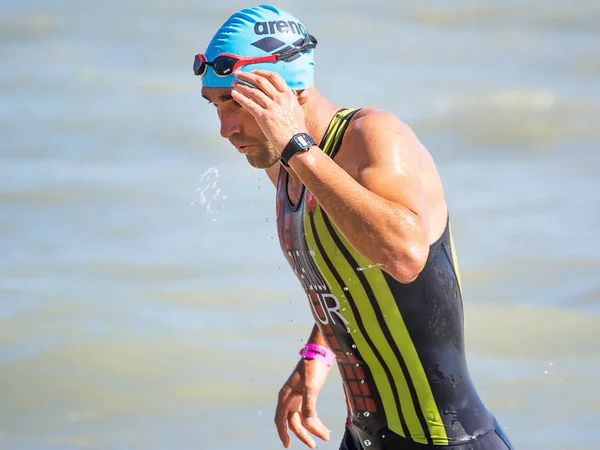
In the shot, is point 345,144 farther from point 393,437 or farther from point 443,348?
point 393,437

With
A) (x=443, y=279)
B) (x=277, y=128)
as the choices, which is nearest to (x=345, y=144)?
(x=277, y=128)

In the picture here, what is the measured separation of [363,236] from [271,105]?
518 mm

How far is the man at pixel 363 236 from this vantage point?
3.10 m

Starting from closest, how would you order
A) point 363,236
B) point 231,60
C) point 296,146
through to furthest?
point 363,236 < point 296,146 < point 231,60

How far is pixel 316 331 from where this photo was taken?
4273 millimetres

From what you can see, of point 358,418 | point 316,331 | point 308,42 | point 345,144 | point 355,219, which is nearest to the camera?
point 355,219

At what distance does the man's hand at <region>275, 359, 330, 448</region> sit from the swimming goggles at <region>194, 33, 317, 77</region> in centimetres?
120

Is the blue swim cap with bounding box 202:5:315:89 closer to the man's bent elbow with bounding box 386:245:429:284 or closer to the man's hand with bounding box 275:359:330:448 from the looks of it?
the man's bent elbow with bounding box 386:245:429:284

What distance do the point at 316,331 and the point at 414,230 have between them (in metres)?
1.29

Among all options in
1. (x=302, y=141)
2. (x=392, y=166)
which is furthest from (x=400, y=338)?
(x=302, y=141)

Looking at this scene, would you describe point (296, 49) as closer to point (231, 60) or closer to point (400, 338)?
point (231, 60)

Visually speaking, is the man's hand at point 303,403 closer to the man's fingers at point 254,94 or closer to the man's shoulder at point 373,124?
the man's shoulder at point 373,124

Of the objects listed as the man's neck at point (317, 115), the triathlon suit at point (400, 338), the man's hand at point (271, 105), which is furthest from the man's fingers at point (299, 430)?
the man's hand at point (271, 105)

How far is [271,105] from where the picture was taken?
10.7 ft
